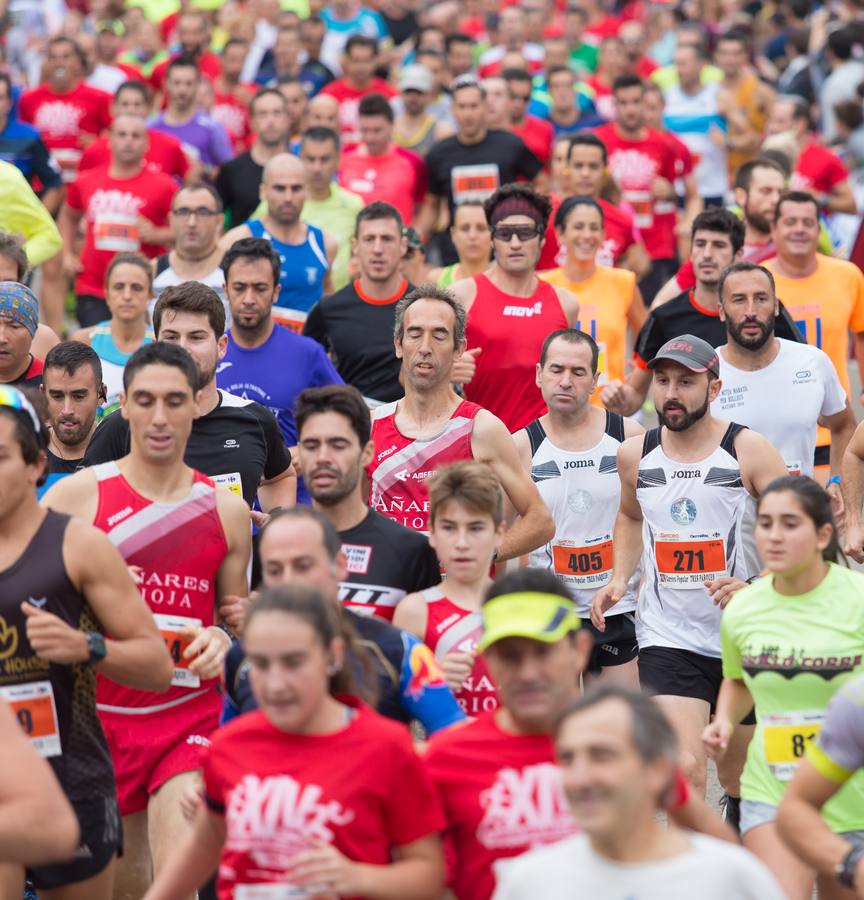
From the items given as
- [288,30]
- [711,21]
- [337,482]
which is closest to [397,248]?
[337,482]

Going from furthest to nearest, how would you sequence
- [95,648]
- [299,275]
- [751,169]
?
[751,169], [299,275], [95,648]

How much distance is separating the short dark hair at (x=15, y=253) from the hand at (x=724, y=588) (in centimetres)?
371

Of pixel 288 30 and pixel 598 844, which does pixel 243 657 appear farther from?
pixel 288 30

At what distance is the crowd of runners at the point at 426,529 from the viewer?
14.3 feet

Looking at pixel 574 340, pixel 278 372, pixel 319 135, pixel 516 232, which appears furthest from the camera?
pixel 319 135

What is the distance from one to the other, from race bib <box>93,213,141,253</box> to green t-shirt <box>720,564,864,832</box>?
7563mm

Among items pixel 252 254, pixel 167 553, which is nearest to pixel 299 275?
pixel 252 254

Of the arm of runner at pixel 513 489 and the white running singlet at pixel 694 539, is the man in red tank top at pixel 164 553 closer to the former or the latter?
the arm of runner at pixel 513 489

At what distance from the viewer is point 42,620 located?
500 centimetres

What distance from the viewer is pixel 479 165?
534 inches

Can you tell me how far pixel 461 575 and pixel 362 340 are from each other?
404 centimetres

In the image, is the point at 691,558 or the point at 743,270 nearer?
the point at 691,558

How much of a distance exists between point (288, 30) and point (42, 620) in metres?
14.5

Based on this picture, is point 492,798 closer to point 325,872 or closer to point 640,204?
point 325,872
